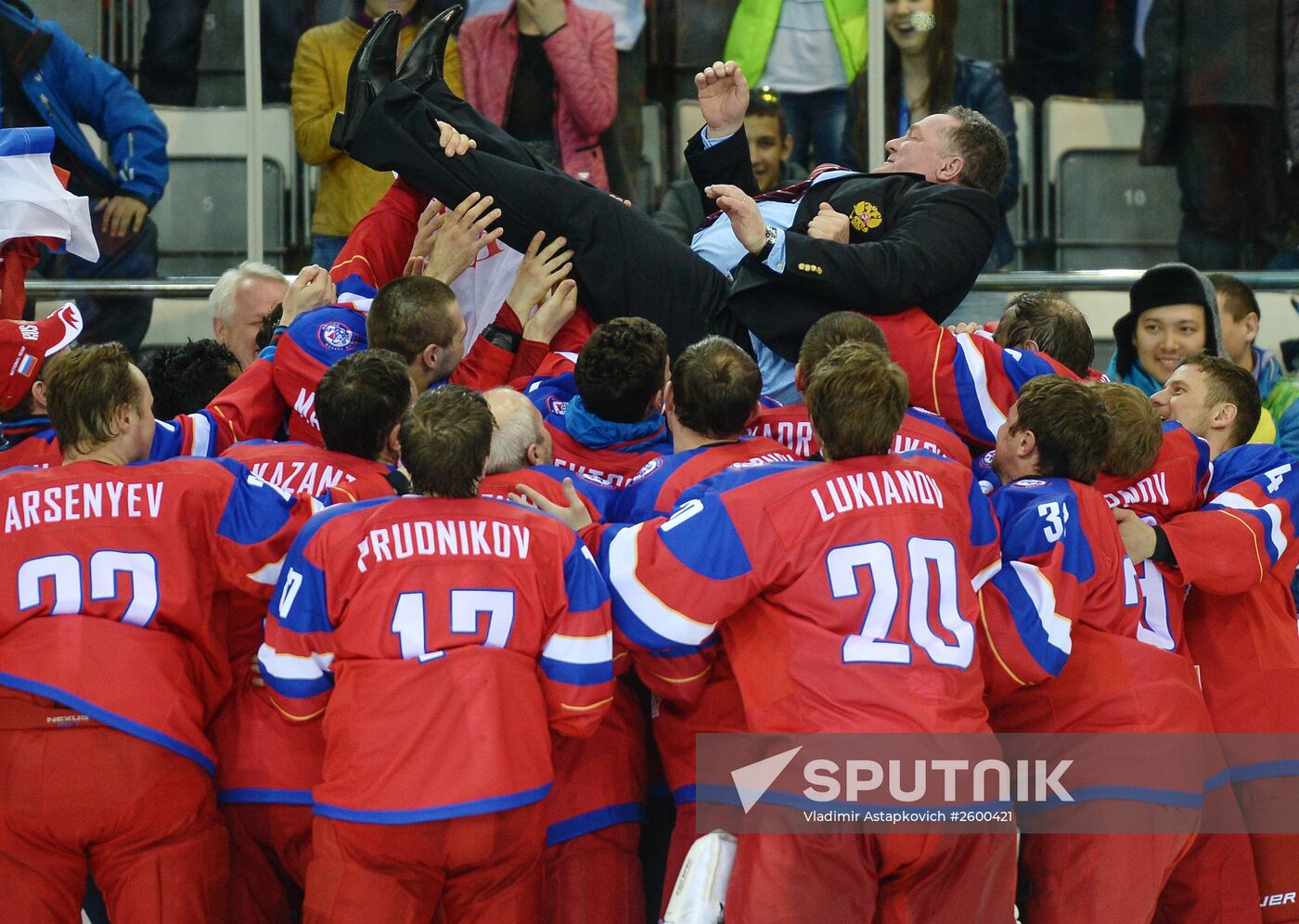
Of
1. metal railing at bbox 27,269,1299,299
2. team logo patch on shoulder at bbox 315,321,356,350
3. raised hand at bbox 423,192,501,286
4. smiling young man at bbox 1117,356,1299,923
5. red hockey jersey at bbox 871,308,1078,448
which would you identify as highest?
raised hand at bbox 423,192,501,286

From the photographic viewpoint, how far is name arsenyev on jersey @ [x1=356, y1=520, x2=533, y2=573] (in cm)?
300

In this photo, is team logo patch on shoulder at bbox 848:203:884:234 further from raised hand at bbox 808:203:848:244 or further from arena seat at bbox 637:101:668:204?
arena seat at bbox 637:101:668:204

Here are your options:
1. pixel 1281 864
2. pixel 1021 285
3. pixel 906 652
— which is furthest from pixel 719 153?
pixel 1281 864

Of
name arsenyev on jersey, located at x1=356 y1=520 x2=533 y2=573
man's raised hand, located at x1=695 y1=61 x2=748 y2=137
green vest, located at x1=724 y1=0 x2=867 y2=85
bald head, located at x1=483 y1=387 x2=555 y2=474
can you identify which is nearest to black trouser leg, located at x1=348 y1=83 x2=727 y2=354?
man's raised hand, located at x1=695 y1=61 x2=748 y2=137

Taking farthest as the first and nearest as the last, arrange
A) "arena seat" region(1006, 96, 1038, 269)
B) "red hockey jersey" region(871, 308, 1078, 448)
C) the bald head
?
"arena seat" region(1006, 96, 1038, 269) < "red hockey jersey" region(871, 308, 1078, 448) < the bald head

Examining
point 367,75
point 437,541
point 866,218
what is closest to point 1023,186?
point 866,218

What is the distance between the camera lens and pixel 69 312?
430 centimetres

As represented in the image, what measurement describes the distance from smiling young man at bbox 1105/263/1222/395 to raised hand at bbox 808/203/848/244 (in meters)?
1.32

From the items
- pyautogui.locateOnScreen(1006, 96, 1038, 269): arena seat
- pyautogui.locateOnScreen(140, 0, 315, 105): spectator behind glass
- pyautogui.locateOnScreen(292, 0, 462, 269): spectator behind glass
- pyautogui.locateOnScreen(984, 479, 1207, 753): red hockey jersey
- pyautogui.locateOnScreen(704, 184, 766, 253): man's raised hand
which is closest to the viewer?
pyautogui.locateOnScreen(984, 479, 1207, 753): red hockey jersey

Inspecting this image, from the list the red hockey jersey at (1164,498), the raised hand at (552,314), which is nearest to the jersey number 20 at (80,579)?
the raised hand at (552,314)

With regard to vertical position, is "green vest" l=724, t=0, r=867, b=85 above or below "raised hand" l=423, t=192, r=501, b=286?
above

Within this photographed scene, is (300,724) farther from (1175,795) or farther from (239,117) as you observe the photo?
(239,117)

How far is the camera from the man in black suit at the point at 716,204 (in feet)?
13.7

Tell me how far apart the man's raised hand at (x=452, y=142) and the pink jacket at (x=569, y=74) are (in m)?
1.61
